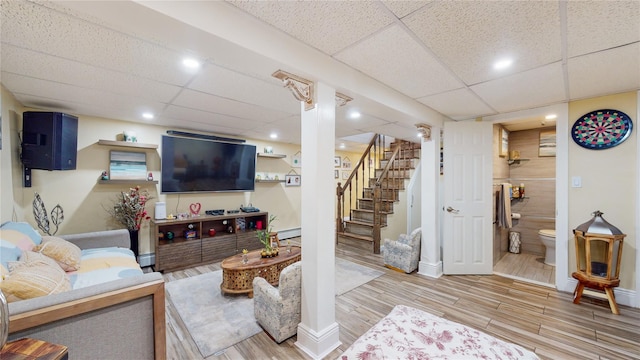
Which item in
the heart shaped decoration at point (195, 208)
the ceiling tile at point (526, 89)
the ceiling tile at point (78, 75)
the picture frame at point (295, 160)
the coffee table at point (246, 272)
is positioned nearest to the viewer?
the ceiling tile at point (78, 75)

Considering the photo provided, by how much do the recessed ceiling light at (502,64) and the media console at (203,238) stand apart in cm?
395

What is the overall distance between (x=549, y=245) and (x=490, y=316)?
92.7 inches

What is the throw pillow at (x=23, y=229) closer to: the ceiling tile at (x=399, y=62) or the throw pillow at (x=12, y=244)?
the throw pillow at (x=12, y=244)

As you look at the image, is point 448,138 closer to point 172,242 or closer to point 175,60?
point 175,60

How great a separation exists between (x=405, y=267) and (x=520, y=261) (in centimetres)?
204

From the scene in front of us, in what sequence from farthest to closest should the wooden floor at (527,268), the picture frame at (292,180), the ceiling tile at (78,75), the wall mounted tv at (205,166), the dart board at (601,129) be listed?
the picture frame at (292,180) → the wall mounted tv at (205,166) → the wooden floor at (527,268) → the dart board at (601,129) → the ceiling tile at (78,75)

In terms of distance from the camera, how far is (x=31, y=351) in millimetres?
881

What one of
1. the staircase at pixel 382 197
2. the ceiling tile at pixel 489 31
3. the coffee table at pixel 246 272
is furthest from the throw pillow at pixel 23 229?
the staircase at pixel 382 197

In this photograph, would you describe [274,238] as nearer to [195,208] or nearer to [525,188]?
[195,208]

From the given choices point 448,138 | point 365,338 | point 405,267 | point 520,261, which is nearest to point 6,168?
point 365,338

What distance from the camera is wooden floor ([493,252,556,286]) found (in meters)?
3.27

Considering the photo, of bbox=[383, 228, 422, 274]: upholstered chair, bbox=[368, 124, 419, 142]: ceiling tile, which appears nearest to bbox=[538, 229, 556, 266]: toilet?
bbox=[383, 228, 422, 274]: upholstered chair

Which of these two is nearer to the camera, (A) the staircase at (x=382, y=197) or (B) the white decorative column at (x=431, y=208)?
(B) the white decorative column at (x=431, y=208)

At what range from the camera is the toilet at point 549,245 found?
3711mm
